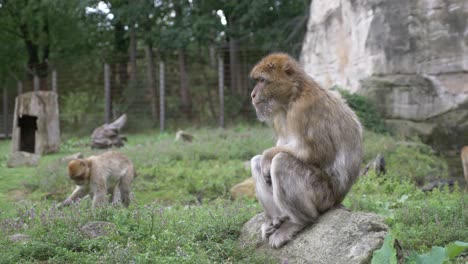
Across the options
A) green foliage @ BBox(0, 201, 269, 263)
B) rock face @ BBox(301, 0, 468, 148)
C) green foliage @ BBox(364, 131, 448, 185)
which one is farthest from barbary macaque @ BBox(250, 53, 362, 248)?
rock face @ BBox(301, 0, 468, 148)

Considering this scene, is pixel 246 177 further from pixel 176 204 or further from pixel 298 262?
pixel 298 262

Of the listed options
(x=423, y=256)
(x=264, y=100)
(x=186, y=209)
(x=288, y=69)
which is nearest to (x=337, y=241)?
(x=423, y=256)

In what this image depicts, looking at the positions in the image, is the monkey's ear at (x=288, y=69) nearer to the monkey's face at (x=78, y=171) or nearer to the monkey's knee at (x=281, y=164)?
the monkey's knee at (x=281, y=164)

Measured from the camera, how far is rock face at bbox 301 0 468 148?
15.0m

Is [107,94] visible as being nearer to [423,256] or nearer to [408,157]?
[408,157]

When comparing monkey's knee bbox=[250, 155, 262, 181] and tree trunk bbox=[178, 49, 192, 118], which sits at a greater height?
tree trunk bbox=[178, 49, 192, 118]

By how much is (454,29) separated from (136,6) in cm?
1287

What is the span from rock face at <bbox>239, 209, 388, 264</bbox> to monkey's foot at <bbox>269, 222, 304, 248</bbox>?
46 mm

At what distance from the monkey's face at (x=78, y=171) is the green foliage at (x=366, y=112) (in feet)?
29.8

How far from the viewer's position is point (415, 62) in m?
15.8

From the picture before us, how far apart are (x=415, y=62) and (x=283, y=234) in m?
11.8

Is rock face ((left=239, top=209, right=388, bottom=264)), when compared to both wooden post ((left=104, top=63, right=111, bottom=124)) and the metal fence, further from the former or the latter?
wooden post ((left=104, top=63, right=111, bottom=124))

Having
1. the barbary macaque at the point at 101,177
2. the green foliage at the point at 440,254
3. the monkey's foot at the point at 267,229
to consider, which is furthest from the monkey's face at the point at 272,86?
the barbary macaque at the point at 101,177

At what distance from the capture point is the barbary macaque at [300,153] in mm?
4980
